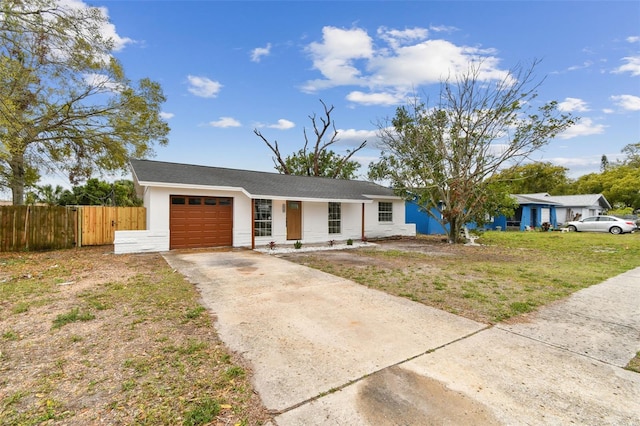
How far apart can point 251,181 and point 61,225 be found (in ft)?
24.4

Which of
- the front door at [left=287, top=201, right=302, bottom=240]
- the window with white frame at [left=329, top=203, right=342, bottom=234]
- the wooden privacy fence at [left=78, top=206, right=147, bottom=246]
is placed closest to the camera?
the wooden privacy fence at [left=78, top=206, right=147, bottom=246]

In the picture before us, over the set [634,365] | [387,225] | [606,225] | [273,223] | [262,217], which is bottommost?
[634,365]

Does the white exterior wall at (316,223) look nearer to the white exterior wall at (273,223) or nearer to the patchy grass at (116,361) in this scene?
the white exterior wall at (273,223)

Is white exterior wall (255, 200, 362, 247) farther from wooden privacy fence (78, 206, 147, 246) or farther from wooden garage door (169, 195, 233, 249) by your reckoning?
wooden privacy fence (78, 206, 147, 246)

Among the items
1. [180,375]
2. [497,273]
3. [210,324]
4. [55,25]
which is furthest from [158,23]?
[497,273]

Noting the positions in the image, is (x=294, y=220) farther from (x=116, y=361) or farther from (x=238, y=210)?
(x=116, y=361)

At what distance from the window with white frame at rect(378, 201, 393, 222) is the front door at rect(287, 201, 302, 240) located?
5505 mm

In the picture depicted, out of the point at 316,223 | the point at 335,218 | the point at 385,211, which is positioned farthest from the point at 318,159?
the point at 316,223

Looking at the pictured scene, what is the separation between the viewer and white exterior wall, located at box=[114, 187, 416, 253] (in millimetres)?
10969

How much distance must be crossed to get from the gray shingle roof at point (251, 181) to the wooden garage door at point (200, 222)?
32.7 inches

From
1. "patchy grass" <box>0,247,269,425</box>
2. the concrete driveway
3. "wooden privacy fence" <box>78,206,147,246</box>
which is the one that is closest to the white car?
Result: the concrete driveway

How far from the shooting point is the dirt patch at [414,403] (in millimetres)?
2295

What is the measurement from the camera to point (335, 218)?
15.7 metres

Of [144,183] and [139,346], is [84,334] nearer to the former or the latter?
[139,346]
